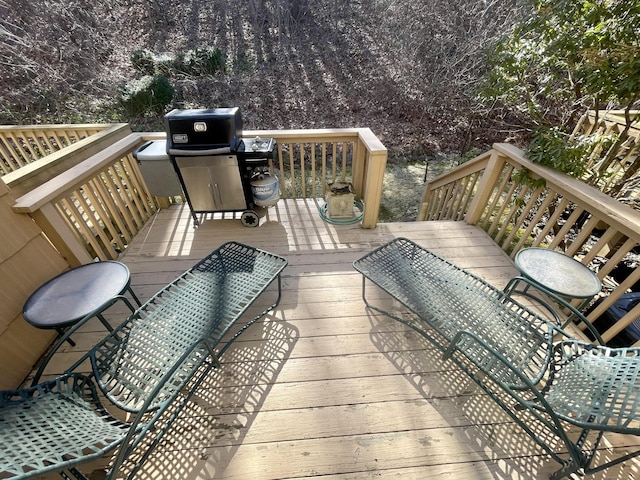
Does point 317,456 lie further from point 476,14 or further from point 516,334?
point 476,14

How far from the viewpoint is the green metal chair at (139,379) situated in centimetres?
94

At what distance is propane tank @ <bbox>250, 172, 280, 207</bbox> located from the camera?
2.55 m

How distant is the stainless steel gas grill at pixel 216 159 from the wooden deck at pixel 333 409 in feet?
2.53

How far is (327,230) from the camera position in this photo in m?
2.77

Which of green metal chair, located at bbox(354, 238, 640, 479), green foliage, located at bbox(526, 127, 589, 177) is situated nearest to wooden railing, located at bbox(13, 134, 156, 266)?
green metal chair, located at bbox(354, 238, 640, 479)

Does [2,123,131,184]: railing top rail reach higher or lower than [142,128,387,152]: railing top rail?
lower

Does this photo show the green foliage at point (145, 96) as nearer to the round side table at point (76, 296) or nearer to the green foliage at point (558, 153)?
the round side table at point (76, 296)

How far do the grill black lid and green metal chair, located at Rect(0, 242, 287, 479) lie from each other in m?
0.86

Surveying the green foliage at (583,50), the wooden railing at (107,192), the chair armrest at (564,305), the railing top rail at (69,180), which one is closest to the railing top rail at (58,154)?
the wooden railing at (107,192)

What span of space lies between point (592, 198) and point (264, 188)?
7.65ft

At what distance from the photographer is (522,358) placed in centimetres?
142

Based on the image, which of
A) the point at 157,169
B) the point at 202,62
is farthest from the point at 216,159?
the point at 202,62

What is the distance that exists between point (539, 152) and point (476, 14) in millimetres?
4858

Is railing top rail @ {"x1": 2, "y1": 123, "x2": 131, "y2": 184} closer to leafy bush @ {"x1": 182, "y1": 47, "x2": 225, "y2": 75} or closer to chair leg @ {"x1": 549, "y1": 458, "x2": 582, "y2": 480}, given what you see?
chair leg @ {"x1": 549, "y1": 458, "x2": 582, "y2": 480}
